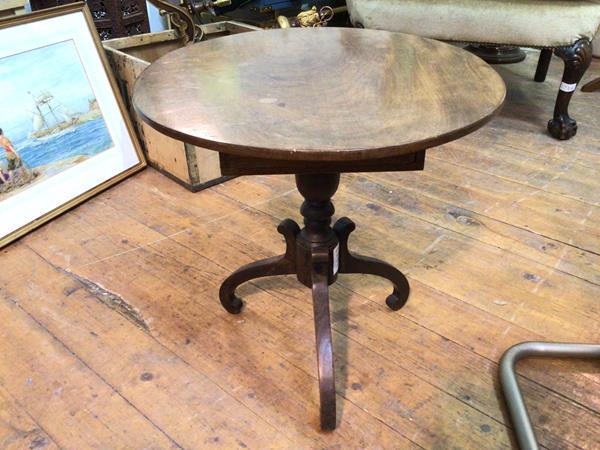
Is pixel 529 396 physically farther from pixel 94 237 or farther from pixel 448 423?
pixel 94 237

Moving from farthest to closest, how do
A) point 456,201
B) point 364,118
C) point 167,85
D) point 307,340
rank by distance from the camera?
point 456,201
point 307,340
point 167,85
point 364,118

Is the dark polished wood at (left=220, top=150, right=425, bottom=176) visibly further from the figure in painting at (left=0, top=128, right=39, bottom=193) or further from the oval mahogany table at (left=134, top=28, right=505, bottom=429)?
the figure in painting at (left=0, top=128, right=39, bottom=193)

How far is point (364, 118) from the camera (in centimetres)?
75

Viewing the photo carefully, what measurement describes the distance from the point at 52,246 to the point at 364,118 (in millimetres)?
1041

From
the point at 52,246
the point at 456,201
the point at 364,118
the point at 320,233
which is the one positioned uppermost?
the point at 364,118

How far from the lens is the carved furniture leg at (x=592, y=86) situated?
2359 millimetres

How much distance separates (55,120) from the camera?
5.09 feet

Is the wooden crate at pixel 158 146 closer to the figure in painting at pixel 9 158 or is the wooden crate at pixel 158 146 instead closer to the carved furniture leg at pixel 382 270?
the figure in painting at pixel 9 158

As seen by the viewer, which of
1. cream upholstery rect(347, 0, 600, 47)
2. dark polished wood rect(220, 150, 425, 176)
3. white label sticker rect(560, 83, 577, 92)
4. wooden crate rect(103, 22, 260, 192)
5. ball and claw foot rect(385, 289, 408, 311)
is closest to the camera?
dark polished wood rect(220, 150, 425, 176)

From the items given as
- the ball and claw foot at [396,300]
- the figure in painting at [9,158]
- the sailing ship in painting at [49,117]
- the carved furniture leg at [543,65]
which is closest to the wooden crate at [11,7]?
the sailing ship in painting at [49,117]

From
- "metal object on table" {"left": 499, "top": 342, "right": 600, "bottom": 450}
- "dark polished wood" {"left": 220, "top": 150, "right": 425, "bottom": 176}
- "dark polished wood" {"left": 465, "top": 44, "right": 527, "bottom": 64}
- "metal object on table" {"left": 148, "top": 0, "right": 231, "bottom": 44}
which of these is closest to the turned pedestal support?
"dark polished wood" {"left": 220, "top": 150, "right": 425, "bottom": 176}

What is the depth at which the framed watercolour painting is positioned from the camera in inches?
56.5

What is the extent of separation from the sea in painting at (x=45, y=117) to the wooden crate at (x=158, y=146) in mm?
130

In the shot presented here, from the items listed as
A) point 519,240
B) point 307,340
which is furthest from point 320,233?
point 519,240
